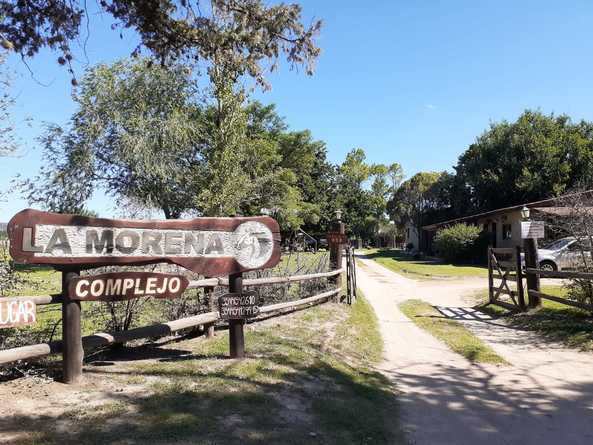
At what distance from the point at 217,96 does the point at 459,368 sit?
12170mm

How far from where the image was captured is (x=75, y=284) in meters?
4.94

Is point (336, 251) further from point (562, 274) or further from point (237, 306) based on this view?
point (237, 306)

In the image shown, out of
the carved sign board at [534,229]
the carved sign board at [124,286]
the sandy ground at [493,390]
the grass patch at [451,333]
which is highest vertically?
the carved sign board at [534,229]

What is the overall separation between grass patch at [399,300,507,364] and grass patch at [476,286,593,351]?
1.34m

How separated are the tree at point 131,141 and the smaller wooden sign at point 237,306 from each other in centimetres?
2475

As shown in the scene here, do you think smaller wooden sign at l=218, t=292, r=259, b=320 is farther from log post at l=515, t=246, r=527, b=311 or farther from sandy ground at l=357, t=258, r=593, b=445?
log post at l=515, t=246, r=527, b=311

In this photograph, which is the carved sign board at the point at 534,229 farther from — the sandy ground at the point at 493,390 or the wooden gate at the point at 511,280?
the sandy ground at the point at 493,390

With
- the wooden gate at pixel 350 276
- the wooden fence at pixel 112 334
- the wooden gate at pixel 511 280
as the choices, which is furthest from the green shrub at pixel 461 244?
the wooden fence at pixel 112 334

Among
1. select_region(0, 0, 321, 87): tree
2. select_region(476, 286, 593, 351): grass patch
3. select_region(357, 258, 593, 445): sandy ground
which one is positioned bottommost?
select_region(357, 258, 593, 445): sandy ground

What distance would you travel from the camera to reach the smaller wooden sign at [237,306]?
6.17 m

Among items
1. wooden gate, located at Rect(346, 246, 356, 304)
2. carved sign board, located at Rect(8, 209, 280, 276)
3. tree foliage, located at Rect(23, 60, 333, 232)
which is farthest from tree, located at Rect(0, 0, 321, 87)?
tree foliage, located at Rect(23, 60, 333, 232)

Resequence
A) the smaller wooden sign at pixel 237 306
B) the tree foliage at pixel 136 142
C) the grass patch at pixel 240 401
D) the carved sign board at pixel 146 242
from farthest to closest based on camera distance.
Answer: the tree foliage at pixel 136 142, the smaller wooden sign at pixel 237 306, the carved sign board at pixel 146 242, the grass patch at pixel 240 401

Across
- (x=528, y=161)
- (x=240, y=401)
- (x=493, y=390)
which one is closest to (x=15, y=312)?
(x=240, y=401)

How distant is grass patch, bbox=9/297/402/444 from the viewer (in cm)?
385
